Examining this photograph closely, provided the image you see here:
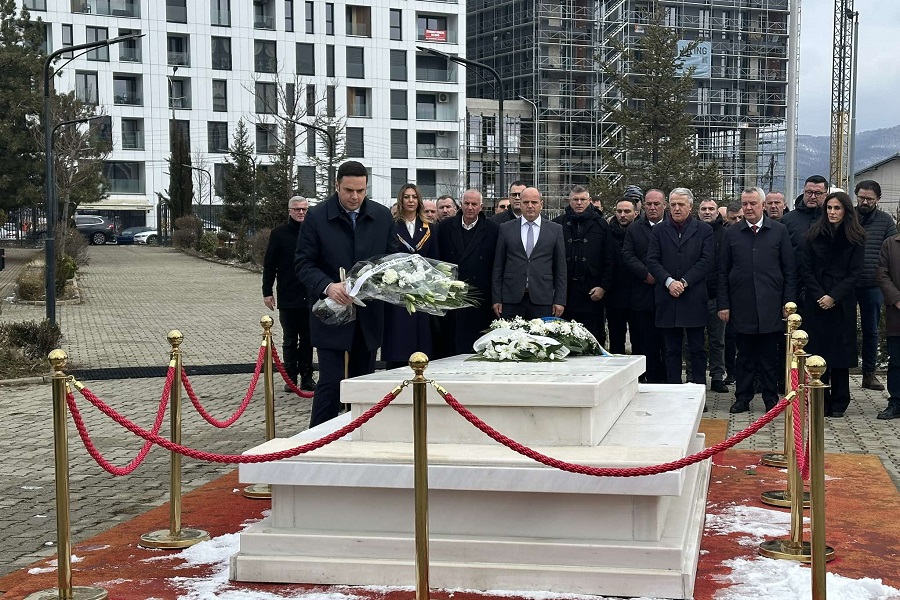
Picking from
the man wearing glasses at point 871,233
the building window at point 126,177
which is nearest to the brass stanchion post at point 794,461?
the man wearing glasses at point 871,233

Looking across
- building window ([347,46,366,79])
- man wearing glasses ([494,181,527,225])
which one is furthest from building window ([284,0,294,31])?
man wearing glasses ([494,181,527,225])

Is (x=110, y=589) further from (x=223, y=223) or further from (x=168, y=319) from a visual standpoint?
(x=223, y=223)

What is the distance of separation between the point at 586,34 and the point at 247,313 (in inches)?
2041

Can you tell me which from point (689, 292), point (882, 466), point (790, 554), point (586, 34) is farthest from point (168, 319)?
point (586, 34)

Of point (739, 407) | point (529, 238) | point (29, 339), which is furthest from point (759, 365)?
point (29, 339)

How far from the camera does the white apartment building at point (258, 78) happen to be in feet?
242

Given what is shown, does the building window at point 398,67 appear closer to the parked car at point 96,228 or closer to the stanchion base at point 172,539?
the parked car at point 96,228

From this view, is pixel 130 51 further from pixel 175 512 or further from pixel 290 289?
pixel 175 512

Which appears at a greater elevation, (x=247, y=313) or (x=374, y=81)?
(x=374, y=81)

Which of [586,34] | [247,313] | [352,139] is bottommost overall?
[247,313]

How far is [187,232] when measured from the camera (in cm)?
5769

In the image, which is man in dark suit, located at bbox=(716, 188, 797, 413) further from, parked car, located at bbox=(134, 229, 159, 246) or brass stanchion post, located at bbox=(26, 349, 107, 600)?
parked car, located at bbox=(134, 229, 159, 246)

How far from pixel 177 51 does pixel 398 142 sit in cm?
1593

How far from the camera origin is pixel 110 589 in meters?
5.84
